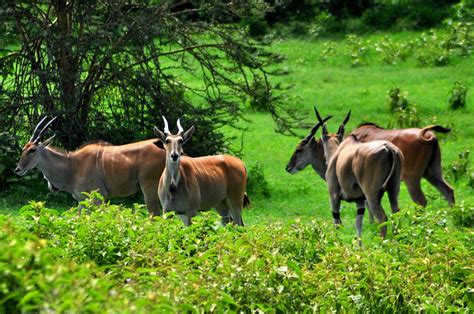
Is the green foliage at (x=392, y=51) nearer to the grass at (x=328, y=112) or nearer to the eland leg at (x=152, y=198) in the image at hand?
the grass at (x=328, y=112)

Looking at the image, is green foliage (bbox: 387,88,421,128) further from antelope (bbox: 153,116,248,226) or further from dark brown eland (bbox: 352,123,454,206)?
antelope (bbox: 153,116,248,226)

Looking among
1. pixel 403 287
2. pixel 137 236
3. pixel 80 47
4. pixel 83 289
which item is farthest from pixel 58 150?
pixel 83 289

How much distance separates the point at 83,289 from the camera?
200 inches

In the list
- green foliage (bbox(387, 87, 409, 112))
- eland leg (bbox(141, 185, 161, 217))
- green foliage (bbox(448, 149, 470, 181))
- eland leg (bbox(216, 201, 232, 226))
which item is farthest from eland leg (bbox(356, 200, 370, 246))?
green foliage (bbox(387, 87, 409, 112))

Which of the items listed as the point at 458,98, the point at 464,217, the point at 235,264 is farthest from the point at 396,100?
the point at 235,264

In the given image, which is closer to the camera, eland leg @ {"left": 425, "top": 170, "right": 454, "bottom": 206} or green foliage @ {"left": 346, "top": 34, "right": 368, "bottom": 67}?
eland leg @ {"left": 425, "top": 170, "right": 454, "bottom": 206}

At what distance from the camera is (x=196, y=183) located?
1101cm

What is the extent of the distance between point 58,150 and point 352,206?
11.8 feet

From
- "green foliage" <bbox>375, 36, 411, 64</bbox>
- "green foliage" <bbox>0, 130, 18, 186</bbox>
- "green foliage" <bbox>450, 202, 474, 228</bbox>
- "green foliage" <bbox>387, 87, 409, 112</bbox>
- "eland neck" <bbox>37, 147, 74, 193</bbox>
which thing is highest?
"eland neck" <bbox>37, 147, 74, 193</bbox>

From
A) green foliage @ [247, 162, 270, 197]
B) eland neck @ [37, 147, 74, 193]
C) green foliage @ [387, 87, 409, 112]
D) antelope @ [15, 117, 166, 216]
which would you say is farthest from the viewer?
green foliage @ [387, 87, 409, 112]

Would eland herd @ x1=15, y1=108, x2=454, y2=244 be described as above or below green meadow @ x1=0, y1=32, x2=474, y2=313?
below

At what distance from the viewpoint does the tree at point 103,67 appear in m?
13.7

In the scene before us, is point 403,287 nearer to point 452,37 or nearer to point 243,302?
point 243,302

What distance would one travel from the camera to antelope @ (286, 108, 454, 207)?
12.9m
